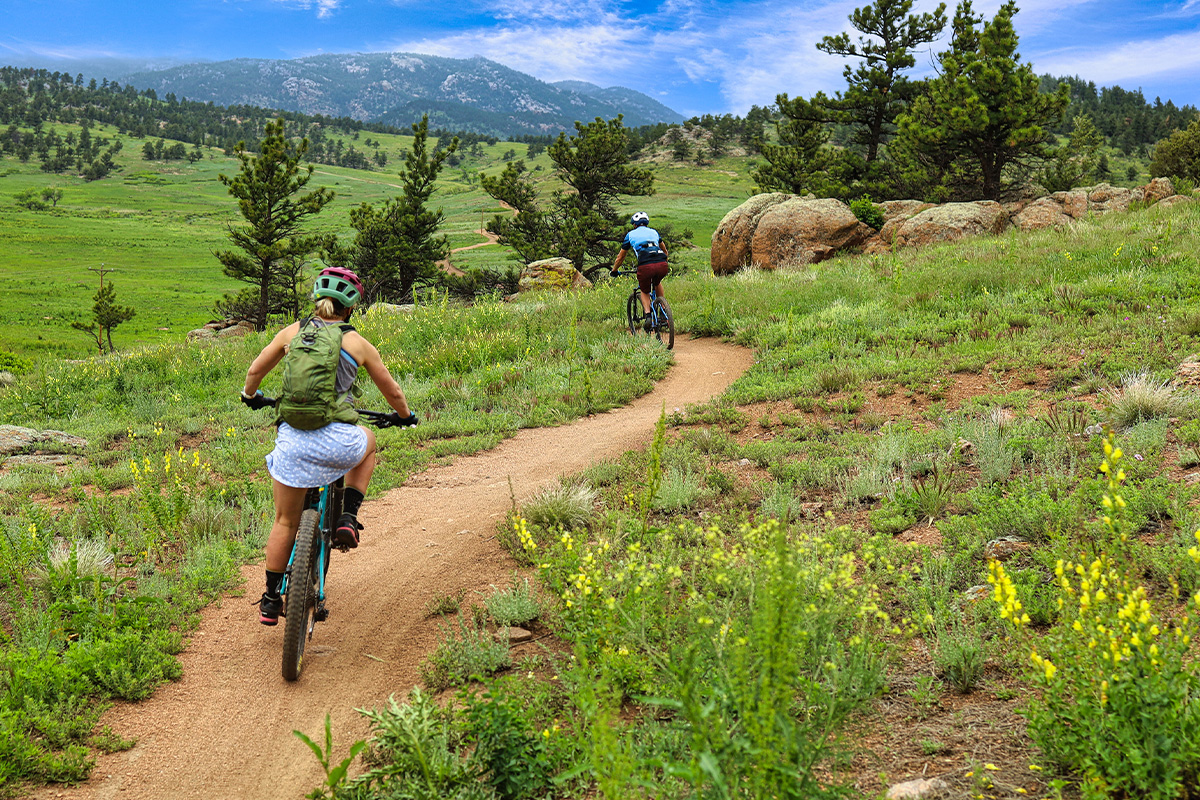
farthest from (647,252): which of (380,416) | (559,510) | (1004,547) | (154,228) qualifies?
(154,228)

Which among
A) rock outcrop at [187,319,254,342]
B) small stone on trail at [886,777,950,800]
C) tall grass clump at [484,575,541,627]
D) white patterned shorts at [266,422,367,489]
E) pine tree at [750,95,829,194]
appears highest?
pine tree at [750,95,829,194]

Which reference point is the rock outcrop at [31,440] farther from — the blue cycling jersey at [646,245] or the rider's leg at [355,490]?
the blue cycling jersey at [646,245]

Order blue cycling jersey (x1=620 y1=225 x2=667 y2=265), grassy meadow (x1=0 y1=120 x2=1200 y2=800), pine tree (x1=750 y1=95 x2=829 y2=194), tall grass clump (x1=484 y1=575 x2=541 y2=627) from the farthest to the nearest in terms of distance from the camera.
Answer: pine tree (x1=750 y1=95 x2=829 y2=194), blue cycling jersey (x1=620 y1=225 x2=667 y2=265), tall grass clump (x1=484 y1=575 x2=541 y2=627), grassy meadow (x1=0 y1=120 x2=1200 y2=800)

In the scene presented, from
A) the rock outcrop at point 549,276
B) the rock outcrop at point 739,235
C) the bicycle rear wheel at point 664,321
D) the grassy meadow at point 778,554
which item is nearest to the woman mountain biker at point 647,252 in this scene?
the bicycle rear wheel at point 664,321

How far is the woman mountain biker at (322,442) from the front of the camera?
429 cm

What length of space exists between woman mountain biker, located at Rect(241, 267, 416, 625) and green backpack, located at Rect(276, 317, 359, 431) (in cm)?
5

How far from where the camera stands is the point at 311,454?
14.0ft

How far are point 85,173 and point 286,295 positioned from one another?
13617cm

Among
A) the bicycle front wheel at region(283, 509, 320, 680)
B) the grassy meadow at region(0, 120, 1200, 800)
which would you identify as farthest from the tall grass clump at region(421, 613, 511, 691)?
the bicycle front wheel at region(283, 509, 320, 680)

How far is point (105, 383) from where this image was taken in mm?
14695

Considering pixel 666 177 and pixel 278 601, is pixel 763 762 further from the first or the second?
pixel 666 177

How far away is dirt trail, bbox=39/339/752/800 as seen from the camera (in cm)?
356

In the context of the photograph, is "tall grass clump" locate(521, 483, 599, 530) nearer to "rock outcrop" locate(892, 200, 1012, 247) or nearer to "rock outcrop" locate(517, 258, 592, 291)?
"rock outcrop" locate(892, 200, 1012, 247)

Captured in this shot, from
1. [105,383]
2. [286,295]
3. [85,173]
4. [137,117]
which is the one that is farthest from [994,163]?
[137,117]
